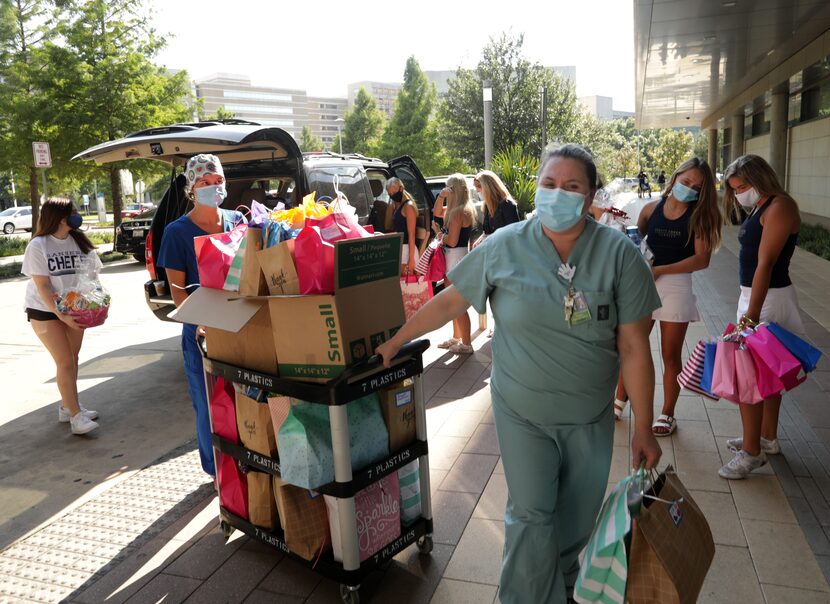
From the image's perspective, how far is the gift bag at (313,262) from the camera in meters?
2.65

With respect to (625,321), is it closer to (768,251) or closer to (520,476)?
(520,476)

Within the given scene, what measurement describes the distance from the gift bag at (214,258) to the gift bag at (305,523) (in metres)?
0.97

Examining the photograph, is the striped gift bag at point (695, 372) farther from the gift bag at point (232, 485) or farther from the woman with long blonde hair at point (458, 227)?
the woman with long blonde hair at point (458, 227)

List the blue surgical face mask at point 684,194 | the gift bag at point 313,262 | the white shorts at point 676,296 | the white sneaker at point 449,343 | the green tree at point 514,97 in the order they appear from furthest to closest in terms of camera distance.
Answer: the green tree at point 514,97, the white sneaker at point 449,343, the white shorts at point 676,296, the blue surgical face mask at point 684,194, the gift bag at point 313,262

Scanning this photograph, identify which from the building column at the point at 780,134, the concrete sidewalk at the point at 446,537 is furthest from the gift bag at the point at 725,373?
the building column at the point at 780,134

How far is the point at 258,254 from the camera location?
2752 millimetres

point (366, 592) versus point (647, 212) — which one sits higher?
point (647, 212)

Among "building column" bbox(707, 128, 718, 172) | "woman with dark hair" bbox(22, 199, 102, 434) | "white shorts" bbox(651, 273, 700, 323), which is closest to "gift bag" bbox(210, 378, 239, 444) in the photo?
"woman with dark hair" bbox(22, 199, 102, 434)

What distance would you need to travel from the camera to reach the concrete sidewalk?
2.99m

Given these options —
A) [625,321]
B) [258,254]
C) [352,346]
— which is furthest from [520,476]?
[258,254]

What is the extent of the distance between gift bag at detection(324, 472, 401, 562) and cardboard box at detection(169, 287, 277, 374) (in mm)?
683

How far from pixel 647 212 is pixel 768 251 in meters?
1.12

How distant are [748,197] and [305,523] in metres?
3.10

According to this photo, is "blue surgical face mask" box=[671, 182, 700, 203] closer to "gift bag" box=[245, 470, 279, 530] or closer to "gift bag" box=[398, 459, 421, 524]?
"gift bag" box=[398, 459, 421, 524]
